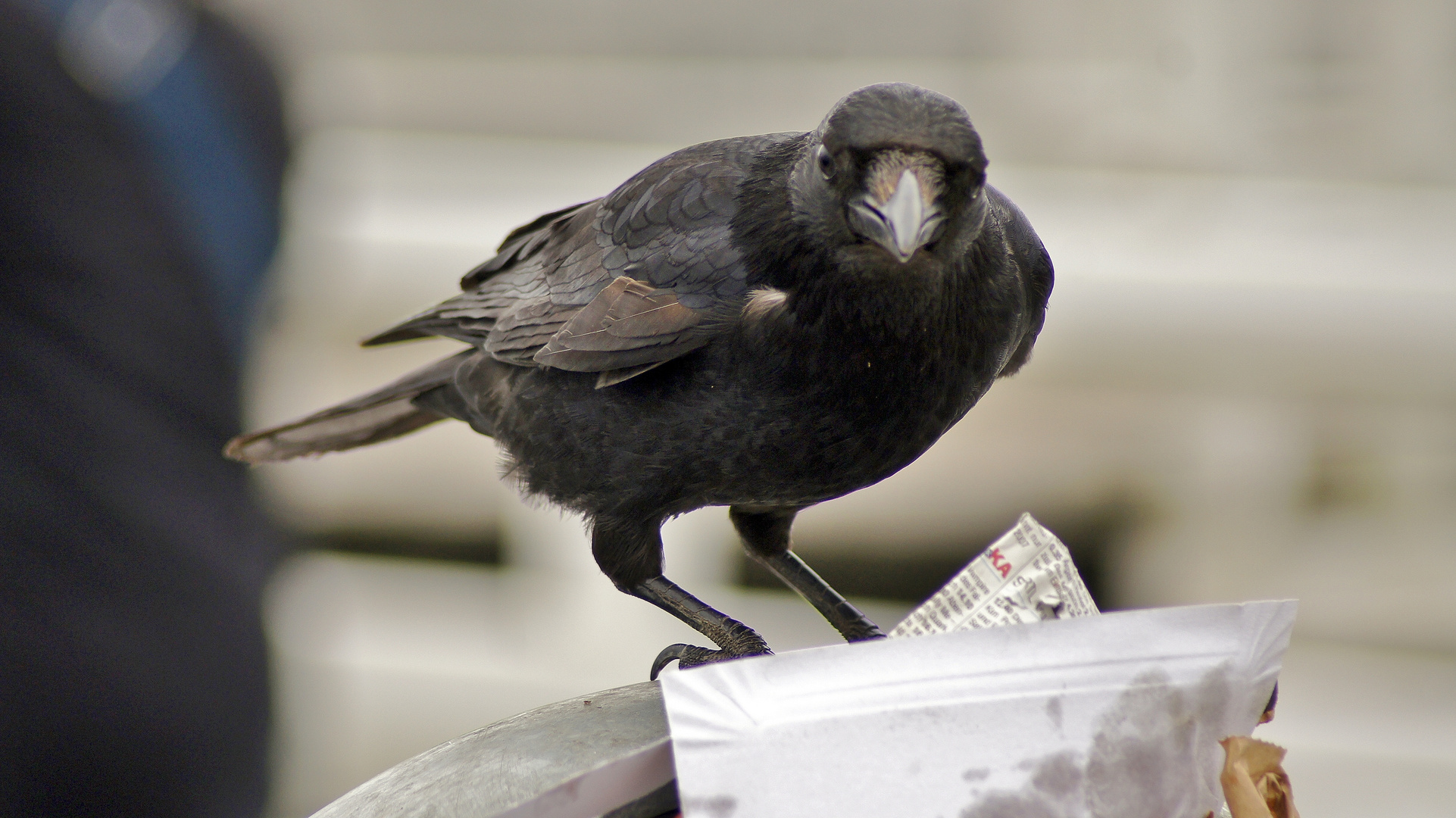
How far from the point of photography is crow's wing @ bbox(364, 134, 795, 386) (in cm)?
149

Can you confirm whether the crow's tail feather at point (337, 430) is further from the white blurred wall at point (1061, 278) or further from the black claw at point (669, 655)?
the white blurred wall at point (1061, 278)

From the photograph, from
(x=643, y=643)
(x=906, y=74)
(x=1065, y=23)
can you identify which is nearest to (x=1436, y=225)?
(x=1065, y=23)

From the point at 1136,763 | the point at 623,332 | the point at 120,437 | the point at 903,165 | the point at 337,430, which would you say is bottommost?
the point at 120,437

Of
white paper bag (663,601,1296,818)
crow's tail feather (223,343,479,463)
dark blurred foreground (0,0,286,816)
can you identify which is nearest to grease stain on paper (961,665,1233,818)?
white paper bag (663,601,1296,818)

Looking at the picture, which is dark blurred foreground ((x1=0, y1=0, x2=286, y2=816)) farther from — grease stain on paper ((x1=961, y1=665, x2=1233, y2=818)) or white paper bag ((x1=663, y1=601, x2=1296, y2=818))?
grease stain on paper ((x1=961, y1=665, x2=1233, y2=818))

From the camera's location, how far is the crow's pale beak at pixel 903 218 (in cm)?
121

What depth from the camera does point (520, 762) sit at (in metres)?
1.29

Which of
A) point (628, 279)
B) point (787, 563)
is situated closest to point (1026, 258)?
point (628, 279)

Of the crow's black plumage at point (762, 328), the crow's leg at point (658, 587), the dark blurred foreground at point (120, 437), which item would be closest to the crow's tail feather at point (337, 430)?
the crow's black plumage at point (762, 328)

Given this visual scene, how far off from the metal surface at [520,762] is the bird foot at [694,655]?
0.20 meters

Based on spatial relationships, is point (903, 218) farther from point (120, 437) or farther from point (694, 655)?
point (120, 437)

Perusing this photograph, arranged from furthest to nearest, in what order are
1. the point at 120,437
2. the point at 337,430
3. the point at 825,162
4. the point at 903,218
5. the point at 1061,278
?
the point at 1061,278, the point at 120,437, the point at 337,430, the point at 825,162, the point at 903,218

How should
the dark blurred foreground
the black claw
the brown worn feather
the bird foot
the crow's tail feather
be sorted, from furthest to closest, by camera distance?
1. the dark blurred foreground
2. the crow's tail feather
3. the black claw
4. the bird foot
5. the brown worn feather

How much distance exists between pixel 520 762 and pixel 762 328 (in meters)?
0.62
